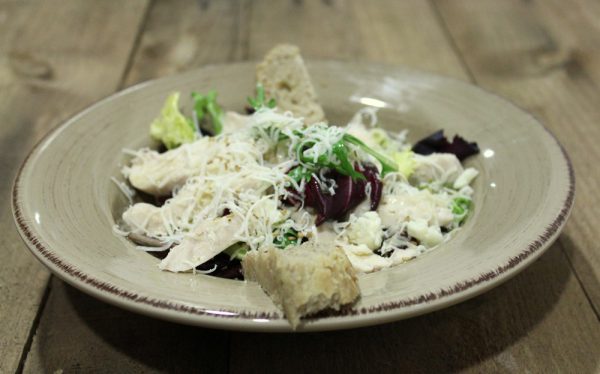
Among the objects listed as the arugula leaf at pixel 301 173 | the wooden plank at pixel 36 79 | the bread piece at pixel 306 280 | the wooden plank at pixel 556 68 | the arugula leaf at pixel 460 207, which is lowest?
the wooden plank at pixel 36 79

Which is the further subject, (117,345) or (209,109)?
(209,109)

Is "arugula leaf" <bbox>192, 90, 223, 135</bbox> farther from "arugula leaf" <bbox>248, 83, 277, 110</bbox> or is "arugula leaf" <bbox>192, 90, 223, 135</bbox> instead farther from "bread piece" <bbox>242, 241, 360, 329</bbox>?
"bread piece" <bbox>242, 241, 360, 329</bbox>

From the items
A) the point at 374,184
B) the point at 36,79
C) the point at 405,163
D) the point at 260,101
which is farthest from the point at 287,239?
the point at 36,79

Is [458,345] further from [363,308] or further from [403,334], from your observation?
[363,308]

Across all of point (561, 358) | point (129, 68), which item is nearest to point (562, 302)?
point (561, 358)

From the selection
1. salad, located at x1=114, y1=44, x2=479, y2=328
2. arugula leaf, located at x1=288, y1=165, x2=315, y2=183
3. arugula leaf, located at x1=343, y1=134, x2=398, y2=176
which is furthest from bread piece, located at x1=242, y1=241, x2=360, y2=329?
arugula leaf, located at x1=343, y1=134, x2=398, y2=176

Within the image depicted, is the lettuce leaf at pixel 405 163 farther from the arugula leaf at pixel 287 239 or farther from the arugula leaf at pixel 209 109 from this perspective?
the arugula leaf at pixel 209 109

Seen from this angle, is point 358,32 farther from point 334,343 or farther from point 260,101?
point 334,343

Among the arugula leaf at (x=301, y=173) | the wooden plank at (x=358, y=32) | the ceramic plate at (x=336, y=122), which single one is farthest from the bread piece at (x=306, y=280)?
the wooden plank at (x=358, y=32)

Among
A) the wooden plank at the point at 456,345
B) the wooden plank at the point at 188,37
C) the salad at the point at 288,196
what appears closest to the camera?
the wooden plank at the point at 456,345
